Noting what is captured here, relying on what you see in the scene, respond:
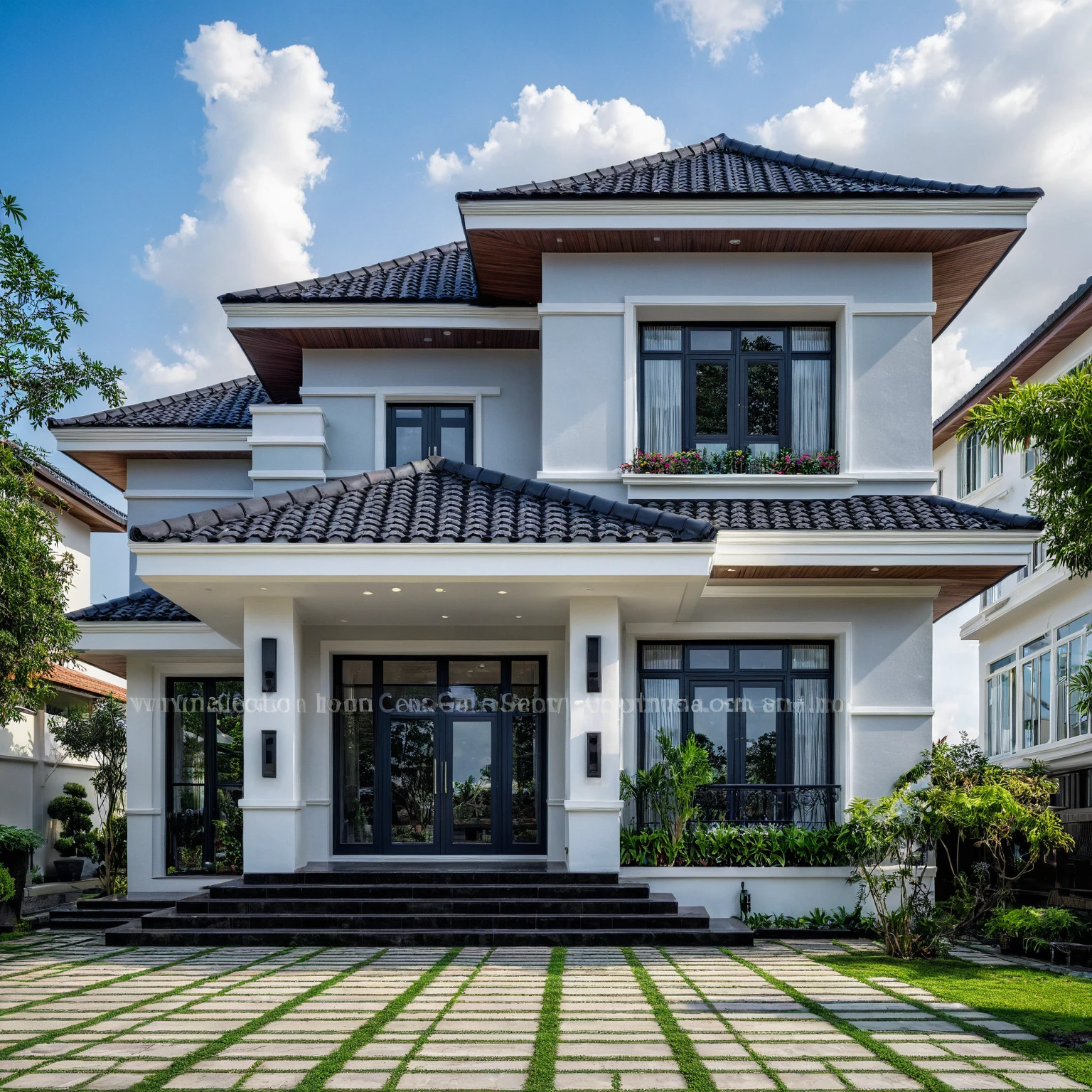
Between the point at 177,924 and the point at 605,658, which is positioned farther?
the point at 605,658

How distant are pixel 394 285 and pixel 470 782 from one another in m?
6.70

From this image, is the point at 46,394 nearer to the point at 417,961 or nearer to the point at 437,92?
the point at 437,92

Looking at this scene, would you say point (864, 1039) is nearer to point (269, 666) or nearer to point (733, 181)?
point (269, 666)

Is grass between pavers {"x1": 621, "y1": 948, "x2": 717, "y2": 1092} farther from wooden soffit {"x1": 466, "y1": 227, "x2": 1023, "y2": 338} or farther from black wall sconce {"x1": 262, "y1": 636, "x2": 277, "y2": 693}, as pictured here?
wooden soffit {"x1": 466, "y1": 227, "x2": 1023, "y2": 338}

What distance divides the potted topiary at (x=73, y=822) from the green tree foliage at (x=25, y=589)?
8157 mm

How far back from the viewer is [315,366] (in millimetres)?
15703

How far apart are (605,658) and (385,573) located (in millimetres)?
2546

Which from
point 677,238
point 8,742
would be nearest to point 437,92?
point 677,238

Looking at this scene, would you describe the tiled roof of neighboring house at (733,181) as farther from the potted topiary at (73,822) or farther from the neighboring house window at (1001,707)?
the potted topiary at (73,822)

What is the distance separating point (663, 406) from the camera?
1433 centimetres

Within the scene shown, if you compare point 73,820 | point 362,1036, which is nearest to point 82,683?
point 73,820

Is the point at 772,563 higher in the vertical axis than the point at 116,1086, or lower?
higher

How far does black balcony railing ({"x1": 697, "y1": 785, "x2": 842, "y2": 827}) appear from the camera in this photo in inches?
527

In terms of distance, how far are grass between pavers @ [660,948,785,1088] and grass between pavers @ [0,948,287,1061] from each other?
11.0 feet
